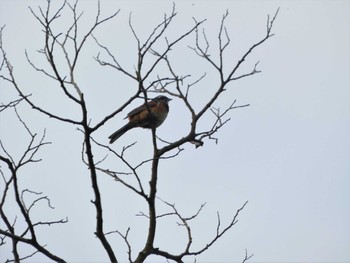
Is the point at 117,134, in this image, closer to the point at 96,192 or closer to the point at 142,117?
the point at 142,117

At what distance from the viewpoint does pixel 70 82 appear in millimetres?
4074

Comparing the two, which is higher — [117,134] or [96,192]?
[117,134]

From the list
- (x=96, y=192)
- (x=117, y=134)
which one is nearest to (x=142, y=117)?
(x=117, y=134)

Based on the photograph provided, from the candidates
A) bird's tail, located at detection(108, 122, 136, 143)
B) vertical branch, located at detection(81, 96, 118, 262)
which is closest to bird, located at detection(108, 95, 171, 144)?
bird's tail, located at detection(108, 122, 136, 143)

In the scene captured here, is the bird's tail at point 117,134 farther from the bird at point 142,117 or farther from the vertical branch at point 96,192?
the vertical branch at point 96,192

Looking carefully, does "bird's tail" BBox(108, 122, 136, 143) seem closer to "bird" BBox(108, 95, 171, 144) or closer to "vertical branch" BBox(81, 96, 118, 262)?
"bird" BBox(108, 95, 171, 144)

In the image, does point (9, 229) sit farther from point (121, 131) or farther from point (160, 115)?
point (160, 115)

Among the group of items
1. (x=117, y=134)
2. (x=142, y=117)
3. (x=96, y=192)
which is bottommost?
(x=96, y=192)

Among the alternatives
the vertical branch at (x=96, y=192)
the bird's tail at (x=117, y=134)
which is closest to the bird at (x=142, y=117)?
the bird's tail at (x=117, y=134)

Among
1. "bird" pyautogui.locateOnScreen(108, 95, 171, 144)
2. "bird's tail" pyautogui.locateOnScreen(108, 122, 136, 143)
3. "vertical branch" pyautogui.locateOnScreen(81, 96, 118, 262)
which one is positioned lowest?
"vertical branch" pyautogui.locateOnScreen(81, 96, 118, 262)

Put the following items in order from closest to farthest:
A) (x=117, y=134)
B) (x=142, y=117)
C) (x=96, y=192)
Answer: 1. (x=96, y=192)
2. (x=117, y=134)
3. (x=142, y=117)

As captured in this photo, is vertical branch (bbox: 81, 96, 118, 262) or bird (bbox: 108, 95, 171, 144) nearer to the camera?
vertical branch (bbox: 81, 96, 118, 262)

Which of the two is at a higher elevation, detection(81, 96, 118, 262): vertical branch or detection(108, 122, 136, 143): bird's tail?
detection(108, 122, 136, 143): bird's tail

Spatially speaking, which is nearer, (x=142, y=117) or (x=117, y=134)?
(x=117, y=134)
